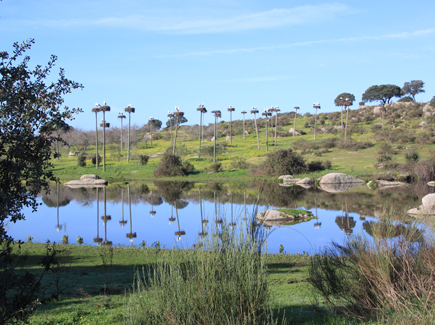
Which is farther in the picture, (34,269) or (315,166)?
(315,166)

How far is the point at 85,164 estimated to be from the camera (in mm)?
60906

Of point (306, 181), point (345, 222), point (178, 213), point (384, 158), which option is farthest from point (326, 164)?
point (345, 222)

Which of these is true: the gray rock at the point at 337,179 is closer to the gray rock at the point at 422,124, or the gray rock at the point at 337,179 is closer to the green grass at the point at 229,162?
the green grass at the point at 229,162

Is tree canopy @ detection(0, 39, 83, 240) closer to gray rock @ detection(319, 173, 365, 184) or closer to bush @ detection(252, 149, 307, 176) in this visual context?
gray rock @ detection(319, 173, 365, 184)

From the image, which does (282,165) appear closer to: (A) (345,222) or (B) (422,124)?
(A) (345,222)

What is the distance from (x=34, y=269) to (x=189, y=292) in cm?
819

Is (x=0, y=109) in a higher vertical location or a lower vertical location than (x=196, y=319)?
higher

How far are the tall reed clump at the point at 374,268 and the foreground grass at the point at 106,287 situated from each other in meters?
0.41

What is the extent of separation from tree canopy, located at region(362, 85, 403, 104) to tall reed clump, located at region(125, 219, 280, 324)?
110829 mm

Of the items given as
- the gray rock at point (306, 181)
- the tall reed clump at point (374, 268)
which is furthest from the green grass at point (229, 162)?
the tall reed clump at point (374, 268)

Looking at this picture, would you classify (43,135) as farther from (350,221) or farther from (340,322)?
(350,221)

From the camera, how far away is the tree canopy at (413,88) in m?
114

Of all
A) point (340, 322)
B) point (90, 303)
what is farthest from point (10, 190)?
point (340, 322)

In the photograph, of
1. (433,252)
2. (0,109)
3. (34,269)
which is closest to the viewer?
→ (0,109)
